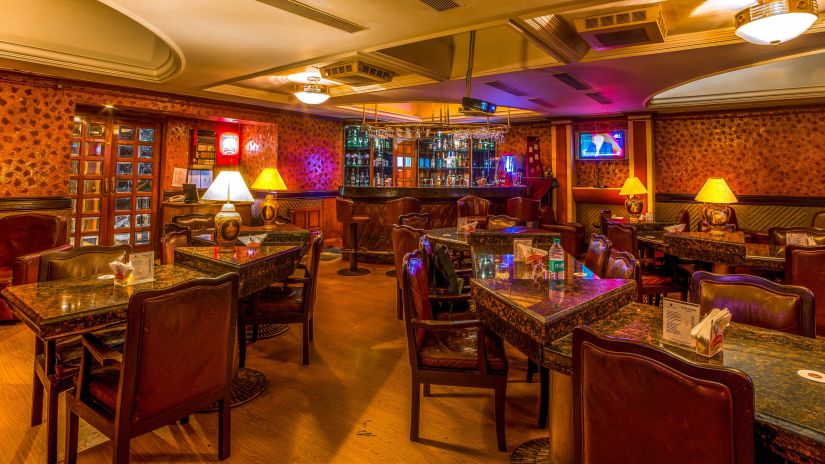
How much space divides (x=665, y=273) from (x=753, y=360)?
10.1ft

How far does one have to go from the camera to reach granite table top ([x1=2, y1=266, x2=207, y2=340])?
189 centimetres

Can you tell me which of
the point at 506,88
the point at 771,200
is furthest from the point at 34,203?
the point at 771,200

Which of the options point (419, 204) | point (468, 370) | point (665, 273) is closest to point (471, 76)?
point (419, 204)

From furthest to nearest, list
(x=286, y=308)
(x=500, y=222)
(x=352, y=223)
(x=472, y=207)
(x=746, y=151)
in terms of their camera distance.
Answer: (x=746, y=151), (x=472, y=207), (x=352, y=223), (x=500, y=222), (x=286, y=308)

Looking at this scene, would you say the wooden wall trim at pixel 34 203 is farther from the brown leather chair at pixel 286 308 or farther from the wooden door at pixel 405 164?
the wooden door at pixel 405 164

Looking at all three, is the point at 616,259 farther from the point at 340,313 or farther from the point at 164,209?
the point at 164,209

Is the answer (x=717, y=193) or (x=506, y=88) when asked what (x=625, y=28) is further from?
(x=506, y=88)

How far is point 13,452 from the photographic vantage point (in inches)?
90.4

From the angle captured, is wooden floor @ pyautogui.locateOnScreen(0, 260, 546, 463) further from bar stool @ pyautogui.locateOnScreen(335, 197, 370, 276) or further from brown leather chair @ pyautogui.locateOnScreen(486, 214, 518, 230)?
bar stool @ pyautogui.locateOnScreen(335, 197, 370, 276)

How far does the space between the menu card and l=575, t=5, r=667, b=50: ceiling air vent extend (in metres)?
3.08

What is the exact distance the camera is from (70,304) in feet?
6.73

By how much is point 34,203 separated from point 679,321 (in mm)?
7755

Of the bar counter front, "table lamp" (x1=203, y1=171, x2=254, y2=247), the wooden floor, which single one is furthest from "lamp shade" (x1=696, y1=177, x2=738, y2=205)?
"table lamp" (x1=203, y1=171, x2=254, y2=247)

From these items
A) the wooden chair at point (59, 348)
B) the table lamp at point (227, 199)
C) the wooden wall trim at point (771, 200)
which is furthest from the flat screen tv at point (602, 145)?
the wooden chair at point (59, 348)
